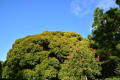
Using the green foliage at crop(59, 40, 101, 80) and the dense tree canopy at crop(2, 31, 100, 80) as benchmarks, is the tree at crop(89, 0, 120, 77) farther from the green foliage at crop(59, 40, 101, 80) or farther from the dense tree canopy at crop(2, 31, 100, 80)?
the green foliage at crop(59, 40, 101, 80)

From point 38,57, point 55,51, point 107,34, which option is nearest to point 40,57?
point 38,57

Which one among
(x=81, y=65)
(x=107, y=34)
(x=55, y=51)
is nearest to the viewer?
(x=81, y=65)

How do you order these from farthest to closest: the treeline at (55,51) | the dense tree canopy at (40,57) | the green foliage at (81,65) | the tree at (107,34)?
the tree at (107,34) → the treeline at (55,51) → the dense tree canopy at (40,57) → the green foliage at (81,65)

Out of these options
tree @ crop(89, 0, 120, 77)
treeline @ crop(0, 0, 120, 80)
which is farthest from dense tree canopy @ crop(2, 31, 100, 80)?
tree @ crop(89, 0, 120, 77)

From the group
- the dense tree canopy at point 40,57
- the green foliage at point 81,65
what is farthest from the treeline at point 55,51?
the green foliage at point 81,65

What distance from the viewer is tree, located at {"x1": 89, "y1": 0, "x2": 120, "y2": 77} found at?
18.6m

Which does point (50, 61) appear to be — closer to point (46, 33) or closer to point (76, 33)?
point (46, 33)

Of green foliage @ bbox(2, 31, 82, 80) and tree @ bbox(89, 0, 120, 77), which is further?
tree @ bbox(89, 0, 120, 77)

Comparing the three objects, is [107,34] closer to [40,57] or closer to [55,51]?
[55,51]

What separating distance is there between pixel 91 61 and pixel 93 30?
847 centimetres

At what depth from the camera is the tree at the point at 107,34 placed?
1858cm

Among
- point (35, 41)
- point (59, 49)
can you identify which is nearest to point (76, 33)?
point (59, 49)

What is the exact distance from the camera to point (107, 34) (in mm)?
18984

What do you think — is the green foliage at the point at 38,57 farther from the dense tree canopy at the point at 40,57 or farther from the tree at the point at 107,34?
the tree at the point at 107,34
